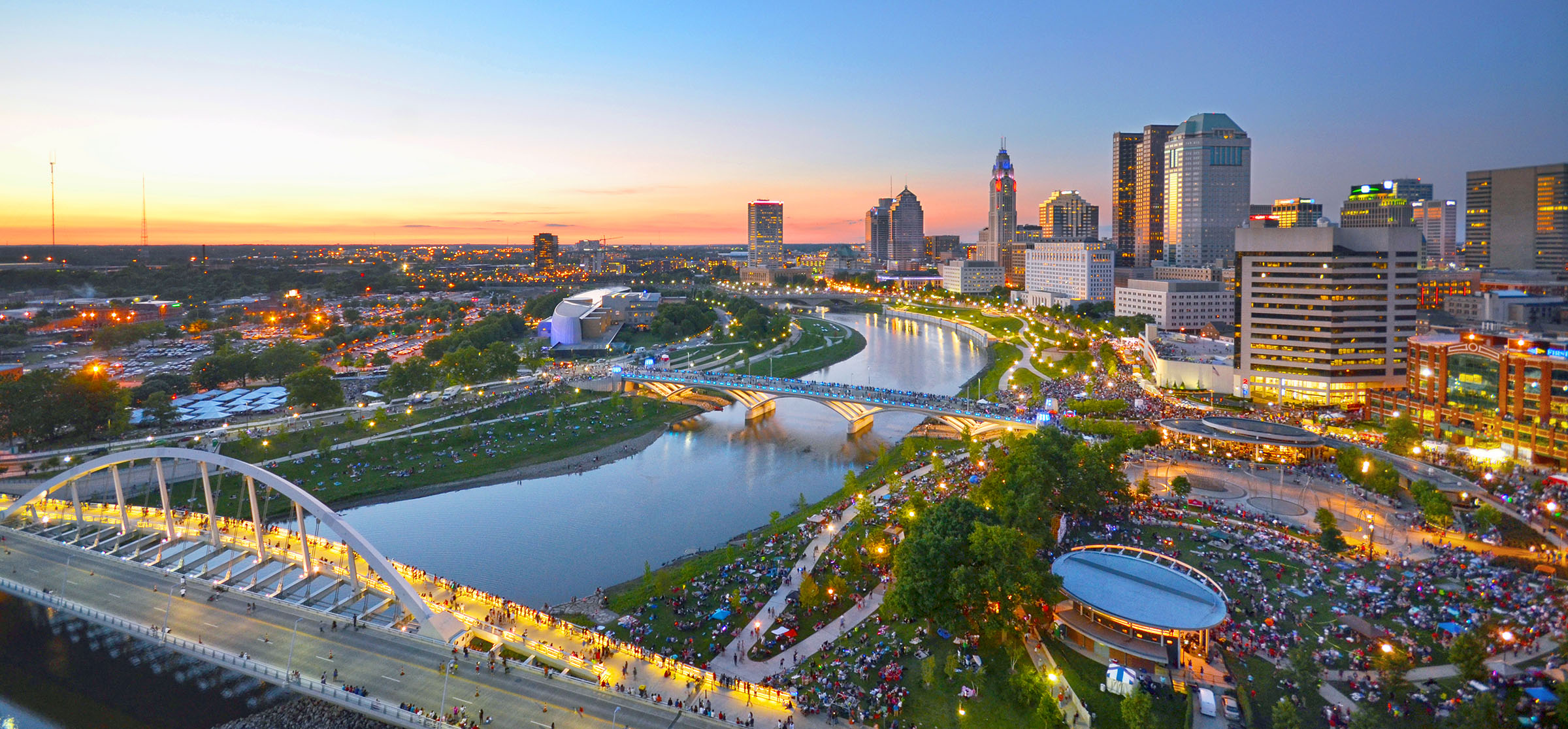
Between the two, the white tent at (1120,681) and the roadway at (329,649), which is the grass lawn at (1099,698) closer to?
the white tent at (1120,681)

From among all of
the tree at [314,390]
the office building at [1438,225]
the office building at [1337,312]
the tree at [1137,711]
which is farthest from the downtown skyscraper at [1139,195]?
the tree at [1137,711]

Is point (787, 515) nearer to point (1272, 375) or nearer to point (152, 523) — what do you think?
point (152, 523)

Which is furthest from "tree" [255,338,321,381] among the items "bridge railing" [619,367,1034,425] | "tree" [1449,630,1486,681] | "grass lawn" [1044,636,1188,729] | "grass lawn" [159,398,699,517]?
"tree" [1449,630,1486,681]

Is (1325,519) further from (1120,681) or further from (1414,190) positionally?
(1414,190)

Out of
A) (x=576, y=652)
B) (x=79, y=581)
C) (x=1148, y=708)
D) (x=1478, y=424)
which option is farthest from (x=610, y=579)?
(x=1478, y=424)

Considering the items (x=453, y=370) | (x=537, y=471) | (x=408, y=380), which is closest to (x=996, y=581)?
(x=537, y=471)

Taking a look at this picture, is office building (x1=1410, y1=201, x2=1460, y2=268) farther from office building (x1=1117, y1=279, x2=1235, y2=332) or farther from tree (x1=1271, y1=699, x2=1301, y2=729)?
tree (x1=1271, y1=699, x2=1301, y2=729)
